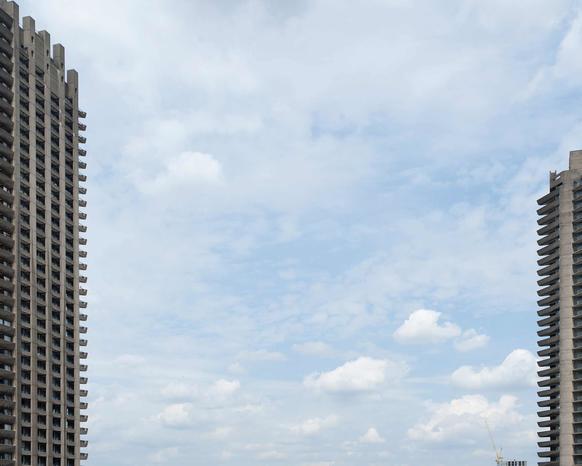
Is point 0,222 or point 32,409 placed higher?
point 0,222

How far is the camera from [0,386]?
18862 cm

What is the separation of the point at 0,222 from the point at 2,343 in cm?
2526

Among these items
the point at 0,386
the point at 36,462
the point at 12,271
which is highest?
the point at 12,271

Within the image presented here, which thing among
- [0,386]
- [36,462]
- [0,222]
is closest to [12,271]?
[0,222]

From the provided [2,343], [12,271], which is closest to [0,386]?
[2,343]

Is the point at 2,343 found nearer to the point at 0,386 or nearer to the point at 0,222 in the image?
the point at 0,386

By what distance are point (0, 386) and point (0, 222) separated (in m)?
33.5

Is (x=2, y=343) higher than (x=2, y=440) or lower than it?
higher

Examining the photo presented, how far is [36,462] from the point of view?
19838 centimetres

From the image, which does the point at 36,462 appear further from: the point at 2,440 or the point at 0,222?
the point at 0,222

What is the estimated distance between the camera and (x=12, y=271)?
198 m

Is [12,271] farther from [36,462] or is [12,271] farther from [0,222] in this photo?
[36,462]

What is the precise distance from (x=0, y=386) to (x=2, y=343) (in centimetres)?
832

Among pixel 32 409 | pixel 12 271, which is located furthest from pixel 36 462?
pixel 12 271
